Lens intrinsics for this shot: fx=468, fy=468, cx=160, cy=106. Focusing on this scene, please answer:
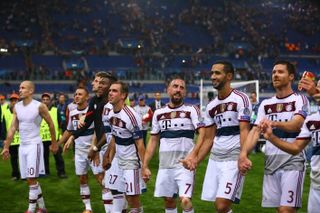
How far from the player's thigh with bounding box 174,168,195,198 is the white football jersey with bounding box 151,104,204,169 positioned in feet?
0.37

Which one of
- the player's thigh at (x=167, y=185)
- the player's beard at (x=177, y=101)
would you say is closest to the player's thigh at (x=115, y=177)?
the player's thigh at (x=167, y=185)

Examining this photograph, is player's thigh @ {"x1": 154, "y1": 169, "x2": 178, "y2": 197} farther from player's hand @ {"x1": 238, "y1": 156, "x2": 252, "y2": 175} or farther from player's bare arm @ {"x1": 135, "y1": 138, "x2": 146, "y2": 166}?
player's hand @ {"x1": 238, "y1": 156, "x2": 252, "y2": 175}

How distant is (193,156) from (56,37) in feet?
129

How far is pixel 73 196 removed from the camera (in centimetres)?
1018

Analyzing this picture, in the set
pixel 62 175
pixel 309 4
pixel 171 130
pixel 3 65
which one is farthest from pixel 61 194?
pixel 309 4

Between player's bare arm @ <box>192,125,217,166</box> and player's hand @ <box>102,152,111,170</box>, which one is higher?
player's bare arm @ <box>192,125,217,166</box>

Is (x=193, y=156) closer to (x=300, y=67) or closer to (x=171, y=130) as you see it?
(x=171, y=130)

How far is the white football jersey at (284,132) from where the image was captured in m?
5.33

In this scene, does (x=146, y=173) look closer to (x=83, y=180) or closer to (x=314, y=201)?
(x=314, y=201)

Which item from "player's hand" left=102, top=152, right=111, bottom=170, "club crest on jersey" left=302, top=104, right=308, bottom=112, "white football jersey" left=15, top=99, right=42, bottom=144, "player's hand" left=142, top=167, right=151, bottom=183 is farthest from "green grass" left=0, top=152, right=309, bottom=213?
"club crest on jersey" left=302, top=104, right=308, bottom=112

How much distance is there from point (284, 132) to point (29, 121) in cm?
469

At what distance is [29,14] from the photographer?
145 feet

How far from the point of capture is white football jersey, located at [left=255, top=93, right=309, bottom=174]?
5.33 metres

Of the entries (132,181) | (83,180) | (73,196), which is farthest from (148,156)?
(73,196)
